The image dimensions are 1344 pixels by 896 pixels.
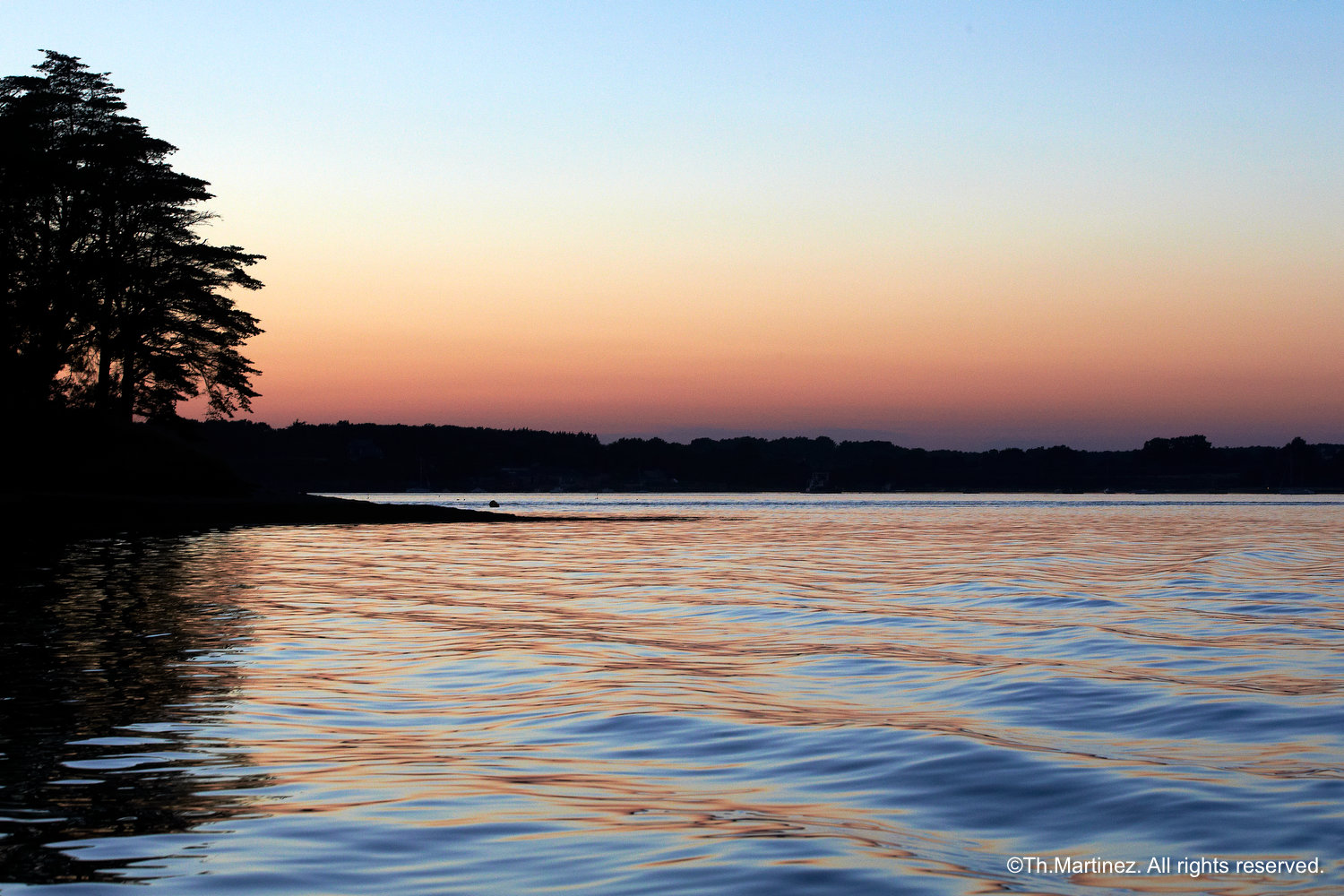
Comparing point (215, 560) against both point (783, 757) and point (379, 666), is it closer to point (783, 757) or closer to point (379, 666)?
point (379, 666)

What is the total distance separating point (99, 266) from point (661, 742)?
49.8 m

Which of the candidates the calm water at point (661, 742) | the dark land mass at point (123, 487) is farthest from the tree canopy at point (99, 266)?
the calm water at point (661, 742)

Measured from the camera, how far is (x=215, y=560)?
30.4m

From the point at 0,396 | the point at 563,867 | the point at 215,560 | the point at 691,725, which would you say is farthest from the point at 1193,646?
the point at 0,396

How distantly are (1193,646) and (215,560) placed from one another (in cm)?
2374

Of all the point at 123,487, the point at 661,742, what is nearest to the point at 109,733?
the point at 661,742

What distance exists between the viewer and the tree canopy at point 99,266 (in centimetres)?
5019

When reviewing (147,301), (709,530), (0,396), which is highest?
(147,301)

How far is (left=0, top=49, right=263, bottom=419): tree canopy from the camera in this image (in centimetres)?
5019

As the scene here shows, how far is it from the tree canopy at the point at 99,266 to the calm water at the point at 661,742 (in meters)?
33.9

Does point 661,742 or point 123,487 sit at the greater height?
point 123,487

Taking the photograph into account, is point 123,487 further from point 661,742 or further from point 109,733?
point 661,742

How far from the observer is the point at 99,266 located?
51375mm

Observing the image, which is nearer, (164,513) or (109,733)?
(109,733)
